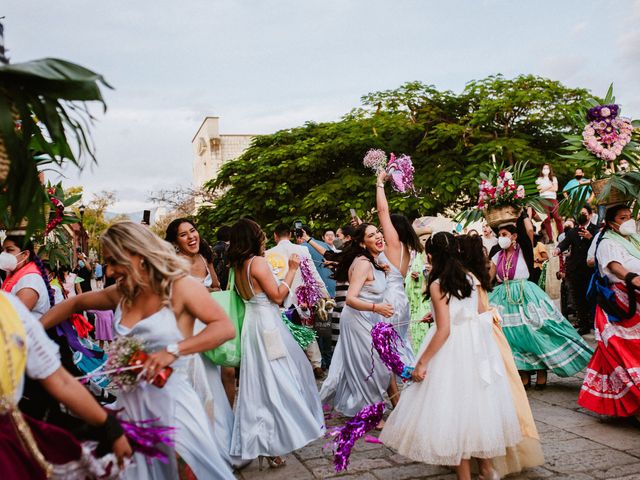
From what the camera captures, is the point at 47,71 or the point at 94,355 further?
the point at 94,355

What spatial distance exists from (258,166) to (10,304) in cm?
2465

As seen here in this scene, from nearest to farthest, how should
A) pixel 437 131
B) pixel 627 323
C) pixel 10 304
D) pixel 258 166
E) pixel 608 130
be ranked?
1. pixel 10 304
2. pixel 627 323
3. pixel 608 130
4. pixel 437 131
5. pixel 258 166

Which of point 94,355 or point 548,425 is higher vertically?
point 94,355

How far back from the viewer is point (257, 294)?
5508 millimetres

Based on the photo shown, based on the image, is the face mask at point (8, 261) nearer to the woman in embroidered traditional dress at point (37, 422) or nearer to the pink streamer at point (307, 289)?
the woman in embroidered traditional dress at point (37, 422)

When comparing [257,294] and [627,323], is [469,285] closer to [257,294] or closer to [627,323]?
[257,294]

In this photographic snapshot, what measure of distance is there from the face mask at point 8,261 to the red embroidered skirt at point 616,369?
17.6ft

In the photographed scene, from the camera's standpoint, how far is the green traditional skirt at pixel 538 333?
743 centimetres

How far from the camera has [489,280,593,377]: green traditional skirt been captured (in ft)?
24.4

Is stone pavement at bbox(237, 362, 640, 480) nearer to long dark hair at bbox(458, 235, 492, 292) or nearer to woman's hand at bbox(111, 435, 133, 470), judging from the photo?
long dark hair at bbox(458, 235, 492, 292)

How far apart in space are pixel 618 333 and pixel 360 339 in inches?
96.8

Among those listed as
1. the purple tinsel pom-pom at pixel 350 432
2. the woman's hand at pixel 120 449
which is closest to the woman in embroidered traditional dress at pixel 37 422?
the woman's hand at pixel 120 449

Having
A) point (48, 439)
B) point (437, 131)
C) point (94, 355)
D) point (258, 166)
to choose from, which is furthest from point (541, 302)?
point (258, 166)

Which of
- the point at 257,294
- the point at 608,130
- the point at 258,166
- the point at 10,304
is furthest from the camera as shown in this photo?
the point at 258,166
